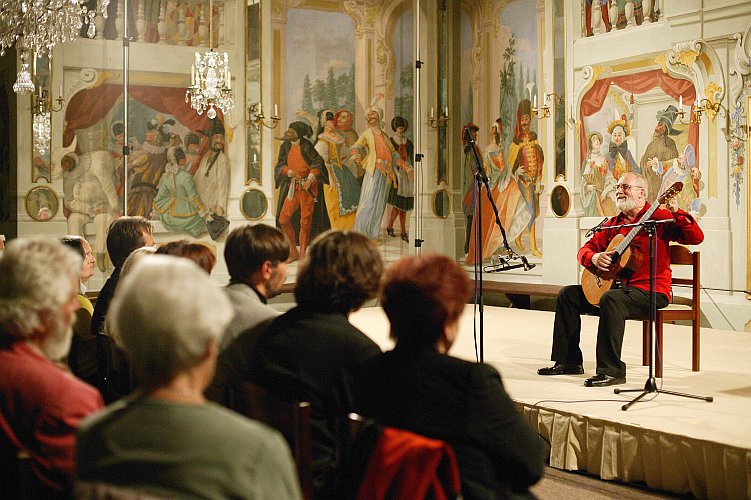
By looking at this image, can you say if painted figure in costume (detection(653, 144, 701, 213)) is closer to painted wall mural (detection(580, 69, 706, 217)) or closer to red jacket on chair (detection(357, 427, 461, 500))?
painted wall mural (detection(580, 69, 706, 217))

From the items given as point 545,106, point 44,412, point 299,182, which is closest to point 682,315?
point 44,412

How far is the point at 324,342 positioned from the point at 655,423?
242cm

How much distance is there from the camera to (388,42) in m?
11.4

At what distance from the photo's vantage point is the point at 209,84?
978 cm

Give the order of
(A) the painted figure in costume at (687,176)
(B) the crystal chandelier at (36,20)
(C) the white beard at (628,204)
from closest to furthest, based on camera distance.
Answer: (C) the white beard at (628,204)
(B) the crystal chandelier at (36,20)
(A) the painted figure in costume at (687,176)

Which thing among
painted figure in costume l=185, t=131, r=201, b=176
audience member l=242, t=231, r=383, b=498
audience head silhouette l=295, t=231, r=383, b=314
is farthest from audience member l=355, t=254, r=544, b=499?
painted figure in costume l=185, t=131, r=201, b=176

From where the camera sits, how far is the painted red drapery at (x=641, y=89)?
884 centimetres

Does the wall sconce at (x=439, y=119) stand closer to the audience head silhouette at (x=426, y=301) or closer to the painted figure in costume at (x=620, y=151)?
the painted figure in costume at (x=620, y=151)

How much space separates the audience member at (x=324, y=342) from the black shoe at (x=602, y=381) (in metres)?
2.97

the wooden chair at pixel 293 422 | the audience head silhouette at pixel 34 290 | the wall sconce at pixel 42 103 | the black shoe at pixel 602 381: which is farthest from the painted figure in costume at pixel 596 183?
the audience head silhouette at pixel 34 290

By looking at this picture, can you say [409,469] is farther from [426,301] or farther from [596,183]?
[596,183]

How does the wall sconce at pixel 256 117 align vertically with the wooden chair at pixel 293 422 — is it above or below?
above

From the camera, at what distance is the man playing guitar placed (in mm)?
5457

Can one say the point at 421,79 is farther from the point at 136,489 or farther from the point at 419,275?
the point at 136,489
